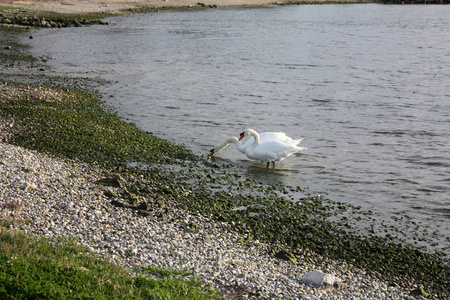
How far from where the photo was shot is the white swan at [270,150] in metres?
16.6

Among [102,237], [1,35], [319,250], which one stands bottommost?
[319,250]

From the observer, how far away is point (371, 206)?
13930mm

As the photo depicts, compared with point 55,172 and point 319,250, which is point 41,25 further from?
point 319,250

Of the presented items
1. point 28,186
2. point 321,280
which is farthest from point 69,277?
point 28,186

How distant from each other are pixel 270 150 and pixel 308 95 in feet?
40.9

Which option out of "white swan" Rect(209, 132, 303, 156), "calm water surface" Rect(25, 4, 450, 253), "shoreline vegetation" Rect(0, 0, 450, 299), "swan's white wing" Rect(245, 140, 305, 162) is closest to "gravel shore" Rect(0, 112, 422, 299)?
"shoreline vegetation" Rect(0, 0, 450, 299)

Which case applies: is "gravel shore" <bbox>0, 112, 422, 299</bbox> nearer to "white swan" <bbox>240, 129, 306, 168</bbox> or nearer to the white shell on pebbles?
the white shell on pebbles

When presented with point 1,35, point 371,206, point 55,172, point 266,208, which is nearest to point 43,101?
point 55,172

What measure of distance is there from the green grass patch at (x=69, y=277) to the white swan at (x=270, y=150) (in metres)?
8.65

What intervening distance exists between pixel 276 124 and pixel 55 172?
11606 mm

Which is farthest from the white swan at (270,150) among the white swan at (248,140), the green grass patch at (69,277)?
the green grass patch at (69,277)

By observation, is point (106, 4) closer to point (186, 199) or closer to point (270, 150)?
point (270, 150)

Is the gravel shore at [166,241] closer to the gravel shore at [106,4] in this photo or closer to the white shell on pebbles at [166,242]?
the white shell on pebbles at [166,242]

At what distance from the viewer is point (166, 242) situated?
1008cm
